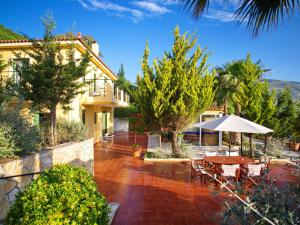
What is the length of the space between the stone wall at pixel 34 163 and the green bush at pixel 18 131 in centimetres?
26

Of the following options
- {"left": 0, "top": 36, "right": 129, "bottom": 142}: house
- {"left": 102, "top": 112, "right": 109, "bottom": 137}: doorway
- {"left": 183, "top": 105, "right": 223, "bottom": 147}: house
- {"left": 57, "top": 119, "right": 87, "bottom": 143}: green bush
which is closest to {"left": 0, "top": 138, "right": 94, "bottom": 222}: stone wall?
{"left": 57, "top": 119, "right": 87, "bottom": 143}: green bush

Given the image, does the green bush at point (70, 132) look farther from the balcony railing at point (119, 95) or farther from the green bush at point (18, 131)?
the balcony railing at point (119, 95)

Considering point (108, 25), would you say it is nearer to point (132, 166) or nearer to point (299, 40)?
point (132, 166)

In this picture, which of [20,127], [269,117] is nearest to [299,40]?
[20,127]

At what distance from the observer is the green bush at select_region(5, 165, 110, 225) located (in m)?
3.00

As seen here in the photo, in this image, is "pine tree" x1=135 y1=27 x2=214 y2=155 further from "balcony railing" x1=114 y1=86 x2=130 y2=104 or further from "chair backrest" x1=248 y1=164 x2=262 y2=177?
"balcony railing" x1=114 y1=86 x2=130 y2=104

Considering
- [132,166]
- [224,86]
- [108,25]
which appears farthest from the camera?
[224,86]

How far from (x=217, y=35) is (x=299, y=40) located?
6.85 metres

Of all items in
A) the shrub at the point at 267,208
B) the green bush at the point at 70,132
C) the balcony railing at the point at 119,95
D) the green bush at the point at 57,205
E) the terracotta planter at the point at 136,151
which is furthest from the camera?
the balcony railing at the point at 119,95

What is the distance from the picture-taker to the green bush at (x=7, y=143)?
5074 millimetres

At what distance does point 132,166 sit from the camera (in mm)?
11312

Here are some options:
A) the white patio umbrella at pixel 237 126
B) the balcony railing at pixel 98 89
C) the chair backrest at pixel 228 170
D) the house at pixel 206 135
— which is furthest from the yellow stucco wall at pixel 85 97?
the chair backrest at pixel 228 170

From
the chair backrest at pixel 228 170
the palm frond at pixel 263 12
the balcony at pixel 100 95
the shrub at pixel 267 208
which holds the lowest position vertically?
the chair backrest at pixel 228 170

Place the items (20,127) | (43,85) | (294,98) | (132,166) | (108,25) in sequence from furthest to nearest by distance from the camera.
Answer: (108,25) → (294,98) → (132,166) → (43,85) → (20,127)
